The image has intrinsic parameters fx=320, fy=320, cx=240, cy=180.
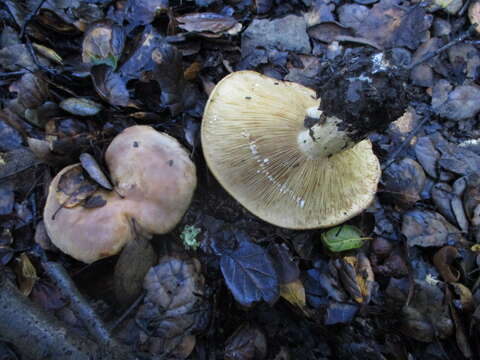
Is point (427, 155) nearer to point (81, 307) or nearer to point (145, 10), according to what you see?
point (145, 10)

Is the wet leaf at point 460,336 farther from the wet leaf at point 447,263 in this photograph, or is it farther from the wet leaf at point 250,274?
the wet leaf at point 250,274

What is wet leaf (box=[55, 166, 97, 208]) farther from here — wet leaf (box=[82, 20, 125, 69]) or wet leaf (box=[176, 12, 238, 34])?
wet leaf (box=[176, 12, 238, 34])

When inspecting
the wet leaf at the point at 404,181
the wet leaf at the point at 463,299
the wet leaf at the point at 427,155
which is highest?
the wet leaf at the point at 427,155

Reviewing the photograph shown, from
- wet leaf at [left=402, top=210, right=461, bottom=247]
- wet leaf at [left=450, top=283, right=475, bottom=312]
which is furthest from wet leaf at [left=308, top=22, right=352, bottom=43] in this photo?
wet leaf at [left=450, top=283, right=475, bottom=312]

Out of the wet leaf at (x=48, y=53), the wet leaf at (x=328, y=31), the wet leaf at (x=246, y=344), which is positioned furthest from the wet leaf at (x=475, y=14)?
the wet leaf at (x=48, y=53)

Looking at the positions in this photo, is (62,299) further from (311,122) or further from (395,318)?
(395,318)

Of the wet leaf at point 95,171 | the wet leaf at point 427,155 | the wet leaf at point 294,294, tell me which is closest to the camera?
the wet leaf at point 95,171

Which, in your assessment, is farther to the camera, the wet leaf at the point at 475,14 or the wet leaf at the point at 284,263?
the wet leaf at the point at 475,14
